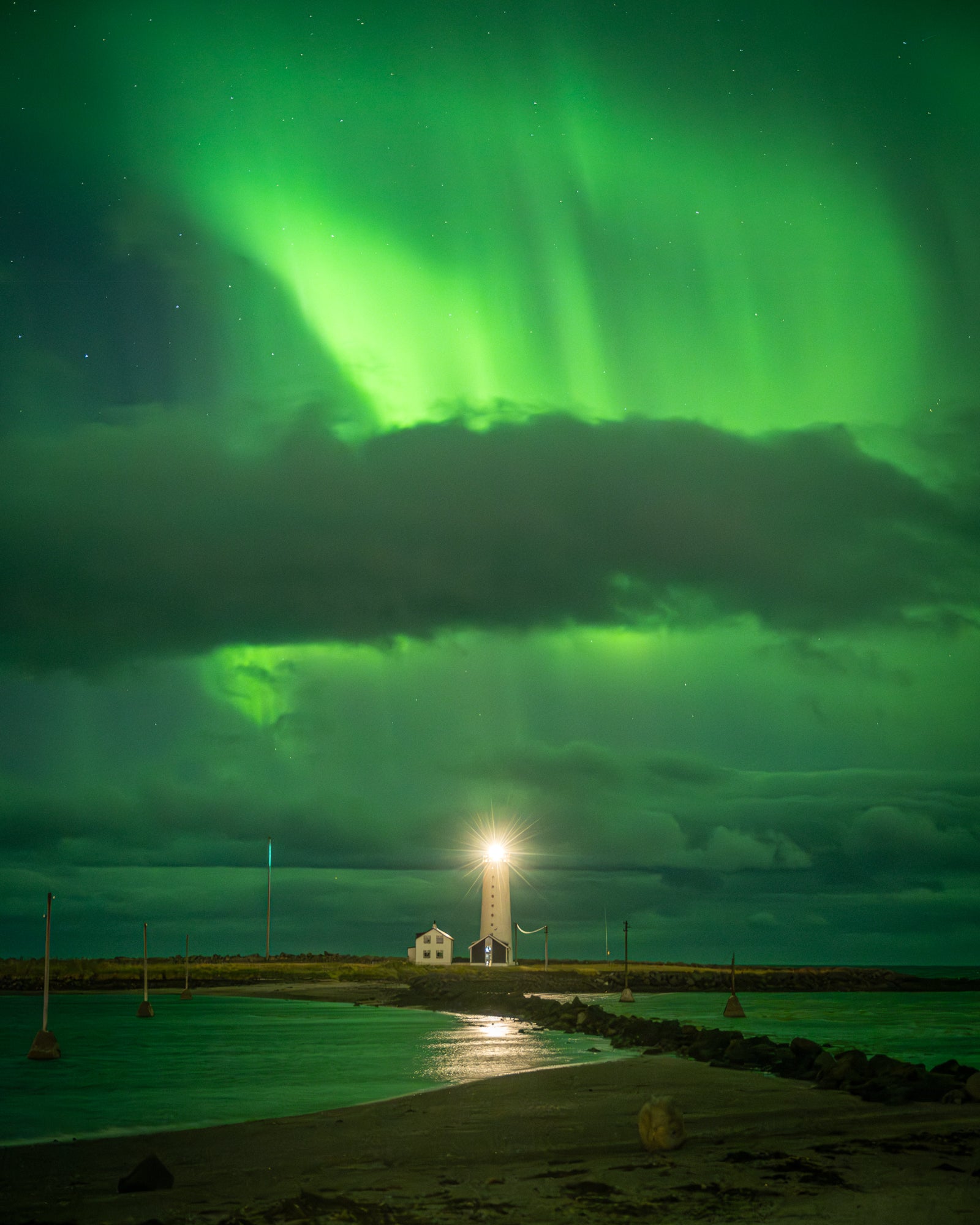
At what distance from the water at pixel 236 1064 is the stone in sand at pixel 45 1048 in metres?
0.41

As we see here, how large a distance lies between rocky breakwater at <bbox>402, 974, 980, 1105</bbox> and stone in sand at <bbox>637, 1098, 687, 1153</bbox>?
9.84 meters

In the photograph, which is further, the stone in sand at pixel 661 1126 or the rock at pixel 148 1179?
the stone in sand at pixel 661 1126

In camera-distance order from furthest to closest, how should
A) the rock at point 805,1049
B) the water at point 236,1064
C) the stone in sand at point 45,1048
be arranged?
the stone in sand at point 45,1048 < the rock at point 805,1049 < the water at point 236,1064

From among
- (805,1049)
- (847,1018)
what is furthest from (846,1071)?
(847,1018)

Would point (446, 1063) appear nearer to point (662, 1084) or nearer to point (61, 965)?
point (662, 1084)

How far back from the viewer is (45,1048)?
162 feet

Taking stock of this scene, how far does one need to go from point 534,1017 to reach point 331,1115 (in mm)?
40275

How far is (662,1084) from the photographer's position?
31.2m

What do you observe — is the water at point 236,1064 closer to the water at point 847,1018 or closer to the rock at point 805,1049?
the rock at point 805,1049

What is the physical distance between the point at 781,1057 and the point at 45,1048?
3163 cm

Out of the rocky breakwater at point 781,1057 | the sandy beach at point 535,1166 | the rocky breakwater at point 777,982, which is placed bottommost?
the rocky breakwater at point 777,982

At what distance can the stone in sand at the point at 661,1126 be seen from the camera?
19766 mm

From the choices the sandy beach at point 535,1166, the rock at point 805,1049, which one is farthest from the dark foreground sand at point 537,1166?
the rock at point 805,1049

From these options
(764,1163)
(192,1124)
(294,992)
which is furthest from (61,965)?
(764,1163)
